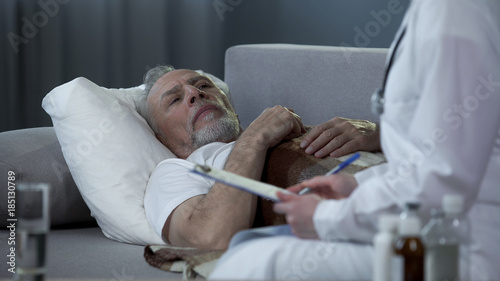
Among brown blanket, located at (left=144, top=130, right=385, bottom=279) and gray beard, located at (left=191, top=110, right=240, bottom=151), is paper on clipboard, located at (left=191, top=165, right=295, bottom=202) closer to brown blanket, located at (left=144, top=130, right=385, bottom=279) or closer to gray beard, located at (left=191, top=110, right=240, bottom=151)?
brown blanket, located at (left=144, top=130, right=385, bottom=279)

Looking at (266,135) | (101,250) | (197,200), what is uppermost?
(266,135)

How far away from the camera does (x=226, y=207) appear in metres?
1.87

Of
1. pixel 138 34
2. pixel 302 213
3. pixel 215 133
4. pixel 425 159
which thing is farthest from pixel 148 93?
pixel 425 159

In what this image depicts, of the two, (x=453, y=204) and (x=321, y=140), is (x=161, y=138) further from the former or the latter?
(x=453, y=204)

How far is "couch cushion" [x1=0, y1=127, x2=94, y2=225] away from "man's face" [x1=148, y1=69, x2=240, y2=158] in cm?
32

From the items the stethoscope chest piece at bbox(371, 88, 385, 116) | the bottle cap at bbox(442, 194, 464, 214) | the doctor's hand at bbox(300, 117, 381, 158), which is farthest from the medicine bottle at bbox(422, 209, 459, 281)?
the doctor's hand at bbox(300, 117, 381, 158)

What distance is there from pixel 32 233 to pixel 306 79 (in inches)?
61.3

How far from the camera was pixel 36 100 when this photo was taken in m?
3.21

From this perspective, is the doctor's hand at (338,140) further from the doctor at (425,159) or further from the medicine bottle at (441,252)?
the medicine bottle at (441,252)

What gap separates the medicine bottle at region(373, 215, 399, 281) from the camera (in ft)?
3.17

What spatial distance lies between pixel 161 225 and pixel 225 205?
18 cm

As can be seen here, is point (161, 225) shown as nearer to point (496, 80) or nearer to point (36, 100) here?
point (496, 80)

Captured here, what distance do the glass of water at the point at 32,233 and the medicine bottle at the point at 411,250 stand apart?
1.69 feet

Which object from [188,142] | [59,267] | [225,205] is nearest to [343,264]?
[225,205]
